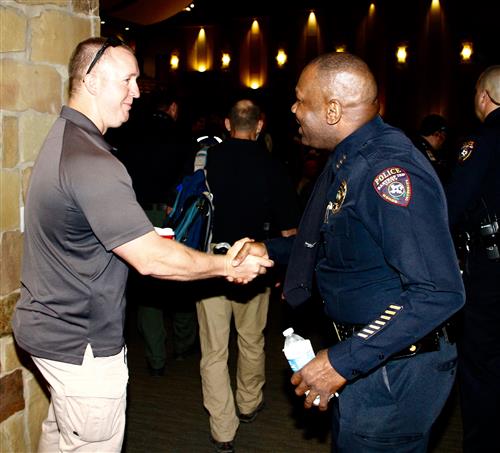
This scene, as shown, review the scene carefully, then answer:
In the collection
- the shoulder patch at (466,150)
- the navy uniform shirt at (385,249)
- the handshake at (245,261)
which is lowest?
the handshake at (245,261)

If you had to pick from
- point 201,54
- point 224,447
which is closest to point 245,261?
point 224,447

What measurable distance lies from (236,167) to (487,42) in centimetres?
979

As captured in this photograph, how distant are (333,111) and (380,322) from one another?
2.50ft

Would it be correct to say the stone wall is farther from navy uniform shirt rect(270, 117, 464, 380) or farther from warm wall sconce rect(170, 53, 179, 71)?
warm wall sconce rect(170, 53, 179, 71)

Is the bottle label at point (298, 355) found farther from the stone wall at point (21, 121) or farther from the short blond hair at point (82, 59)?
the stone wall at point (21, 121)

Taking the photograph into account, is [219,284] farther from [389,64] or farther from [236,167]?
[389,64]

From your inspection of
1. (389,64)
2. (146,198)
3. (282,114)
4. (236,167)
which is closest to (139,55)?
(282,114)

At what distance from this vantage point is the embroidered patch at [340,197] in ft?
6.30

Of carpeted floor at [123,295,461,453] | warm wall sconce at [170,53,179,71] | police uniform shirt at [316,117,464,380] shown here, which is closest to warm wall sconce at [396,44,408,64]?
warm wall sconce at [170,53,179,71]

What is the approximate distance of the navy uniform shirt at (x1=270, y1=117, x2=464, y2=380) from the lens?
172 cm

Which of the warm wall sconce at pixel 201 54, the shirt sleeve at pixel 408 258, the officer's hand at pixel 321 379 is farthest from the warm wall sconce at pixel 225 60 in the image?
the officer's hand at pixel 321 379

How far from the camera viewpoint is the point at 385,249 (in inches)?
70.2

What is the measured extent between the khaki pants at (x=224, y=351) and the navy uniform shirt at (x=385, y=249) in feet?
5.83

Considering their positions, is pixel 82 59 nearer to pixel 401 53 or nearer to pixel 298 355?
pixel 298 355
